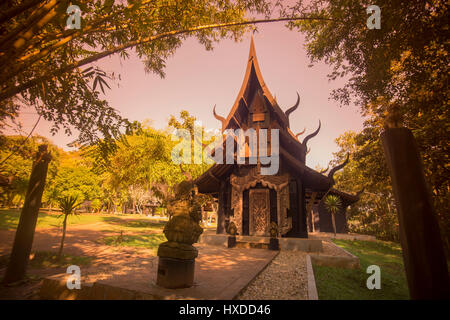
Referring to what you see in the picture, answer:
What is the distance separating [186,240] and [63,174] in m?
29.0

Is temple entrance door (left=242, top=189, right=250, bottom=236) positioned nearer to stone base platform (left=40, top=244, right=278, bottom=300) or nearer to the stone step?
the stone step

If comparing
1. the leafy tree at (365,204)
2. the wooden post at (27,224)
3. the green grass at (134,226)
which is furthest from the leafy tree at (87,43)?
the leafy tree at (365,204)

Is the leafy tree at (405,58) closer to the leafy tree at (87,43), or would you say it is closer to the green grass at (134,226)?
the leafy tree at (87,43)

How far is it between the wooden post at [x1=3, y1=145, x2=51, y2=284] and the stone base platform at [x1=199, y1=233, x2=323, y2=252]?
726 cm

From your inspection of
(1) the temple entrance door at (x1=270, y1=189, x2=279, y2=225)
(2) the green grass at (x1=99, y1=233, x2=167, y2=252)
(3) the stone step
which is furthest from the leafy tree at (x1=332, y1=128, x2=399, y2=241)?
(2) the green grass at (x1=99, y1=233, x2=167, y2=252)

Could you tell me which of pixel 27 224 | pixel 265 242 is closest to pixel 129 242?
pixel 27 224

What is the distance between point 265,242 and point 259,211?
196 cm

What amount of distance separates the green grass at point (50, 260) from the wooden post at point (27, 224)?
1531mm

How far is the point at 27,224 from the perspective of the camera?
513 cm

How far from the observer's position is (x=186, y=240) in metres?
3.88

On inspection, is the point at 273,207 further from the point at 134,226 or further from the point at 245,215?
the point at 134,226
